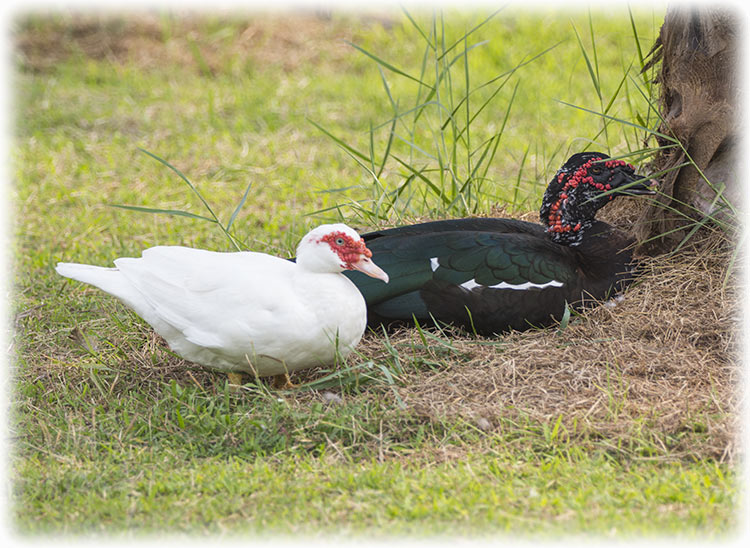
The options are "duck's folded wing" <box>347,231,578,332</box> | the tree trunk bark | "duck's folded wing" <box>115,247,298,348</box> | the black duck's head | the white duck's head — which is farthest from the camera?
the black duck's head

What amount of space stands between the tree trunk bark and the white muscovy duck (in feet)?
4.88

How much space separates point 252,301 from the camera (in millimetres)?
3240

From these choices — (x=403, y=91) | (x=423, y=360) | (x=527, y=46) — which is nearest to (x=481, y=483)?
(x=423, y=360)

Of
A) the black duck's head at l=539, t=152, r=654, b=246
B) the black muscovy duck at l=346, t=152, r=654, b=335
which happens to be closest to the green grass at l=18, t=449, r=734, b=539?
the black muscovy duck at l=346, t=152, r=654, b=335

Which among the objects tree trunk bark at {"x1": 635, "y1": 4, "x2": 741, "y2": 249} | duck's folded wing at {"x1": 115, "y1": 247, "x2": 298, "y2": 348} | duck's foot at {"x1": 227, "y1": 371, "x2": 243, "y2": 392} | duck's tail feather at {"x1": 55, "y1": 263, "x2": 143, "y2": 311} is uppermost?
tree trunk bark at {"x1": 635, "y1": 4, "x2": 741, "y2": 249}

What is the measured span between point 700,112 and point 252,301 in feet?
7.01

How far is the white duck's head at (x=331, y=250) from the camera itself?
11.1ft

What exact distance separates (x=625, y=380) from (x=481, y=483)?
0.83 m

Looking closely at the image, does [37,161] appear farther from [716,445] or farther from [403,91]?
[716,445]

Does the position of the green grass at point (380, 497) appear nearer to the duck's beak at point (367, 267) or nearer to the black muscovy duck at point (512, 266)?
the duck's beak at point (367, 267)

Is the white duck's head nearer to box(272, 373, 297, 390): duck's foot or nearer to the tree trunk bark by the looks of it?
box(272, 373, 297, 390): duck's foot

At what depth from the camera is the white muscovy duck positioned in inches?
127

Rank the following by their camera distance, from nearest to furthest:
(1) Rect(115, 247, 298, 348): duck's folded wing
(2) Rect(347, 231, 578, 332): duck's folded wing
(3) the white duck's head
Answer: (1) Rect(115, 247, 298, 348): duck's folded wing, (3) the white duck's head, (2) Rect(347, 231, 578, 332): duck's folded wing

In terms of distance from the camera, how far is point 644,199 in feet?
14.7
